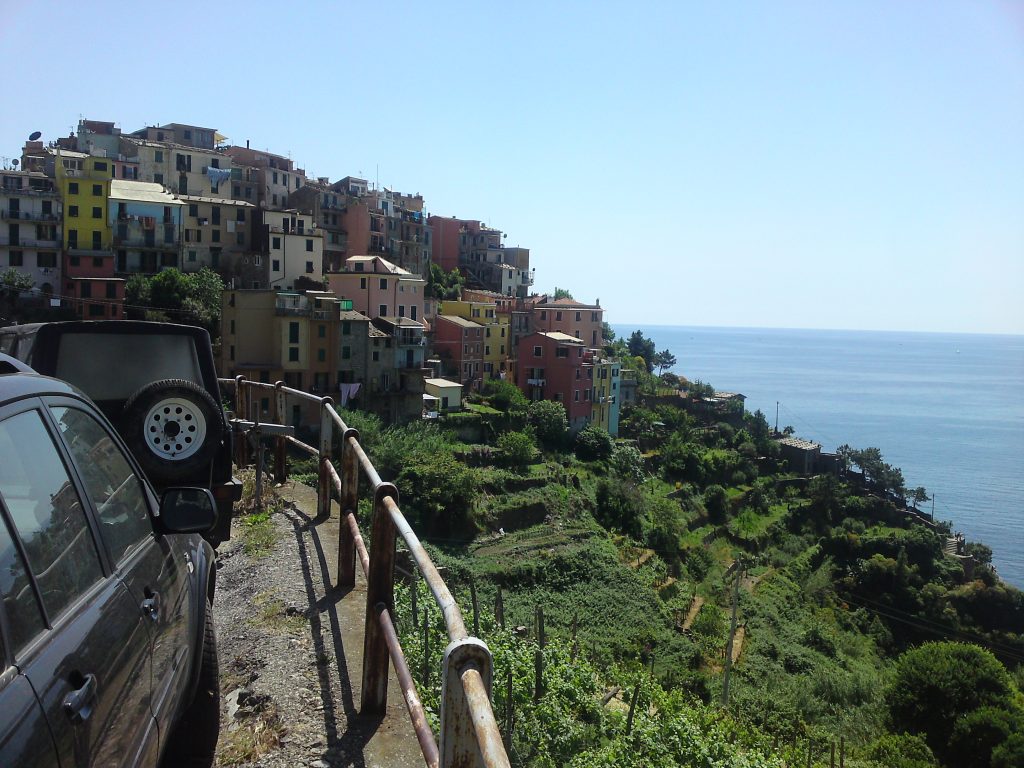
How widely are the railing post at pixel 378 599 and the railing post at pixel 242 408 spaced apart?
5033 mm

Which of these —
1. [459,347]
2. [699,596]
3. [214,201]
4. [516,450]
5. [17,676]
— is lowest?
[699,596]

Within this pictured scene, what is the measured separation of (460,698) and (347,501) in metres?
3.25

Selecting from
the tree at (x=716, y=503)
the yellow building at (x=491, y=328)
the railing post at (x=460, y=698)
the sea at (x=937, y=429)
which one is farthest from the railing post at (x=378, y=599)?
the sea at (x=937, y=429)

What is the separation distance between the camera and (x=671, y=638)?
34.0m

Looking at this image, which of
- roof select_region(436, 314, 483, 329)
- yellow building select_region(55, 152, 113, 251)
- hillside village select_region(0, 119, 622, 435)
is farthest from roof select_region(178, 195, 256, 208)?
roof select_region(436, 314, 483, 329)

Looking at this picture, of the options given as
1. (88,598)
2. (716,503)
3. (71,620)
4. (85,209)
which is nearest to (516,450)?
(716,503)

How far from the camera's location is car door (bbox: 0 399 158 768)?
6.03 feet

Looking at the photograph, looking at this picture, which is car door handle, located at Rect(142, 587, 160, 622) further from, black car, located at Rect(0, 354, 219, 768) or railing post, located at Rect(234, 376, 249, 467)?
railing post, located at Rect(234, 376, 249, 467)

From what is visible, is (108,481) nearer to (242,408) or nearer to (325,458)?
(325,458)

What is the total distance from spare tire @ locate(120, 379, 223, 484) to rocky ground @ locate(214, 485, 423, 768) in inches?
36.4

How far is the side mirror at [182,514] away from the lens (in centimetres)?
312

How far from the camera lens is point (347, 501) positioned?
508 centimetres

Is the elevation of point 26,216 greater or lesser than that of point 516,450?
greater

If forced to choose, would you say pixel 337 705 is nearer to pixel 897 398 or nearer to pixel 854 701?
pixel 854 701
